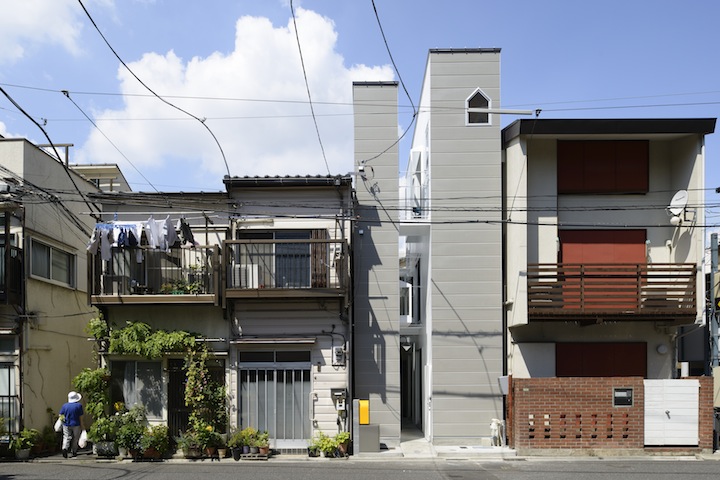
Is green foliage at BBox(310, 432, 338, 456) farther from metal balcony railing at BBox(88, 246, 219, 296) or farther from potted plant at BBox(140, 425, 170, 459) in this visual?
metal balcony railing at BBox(88, 246, 219, 296)

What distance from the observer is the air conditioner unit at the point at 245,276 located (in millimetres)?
15797

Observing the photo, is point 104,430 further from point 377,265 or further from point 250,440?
point 377,265

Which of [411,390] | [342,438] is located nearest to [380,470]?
[342,438]

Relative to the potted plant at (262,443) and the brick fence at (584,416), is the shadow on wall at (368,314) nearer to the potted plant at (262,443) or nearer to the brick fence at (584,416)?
the potted plant at (262,443)

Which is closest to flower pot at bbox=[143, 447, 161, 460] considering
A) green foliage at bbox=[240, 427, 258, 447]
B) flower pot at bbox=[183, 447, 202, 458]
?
flower pot at bbox=[183, 447, 202, 458]

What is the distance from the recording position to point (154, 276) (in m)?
16.2

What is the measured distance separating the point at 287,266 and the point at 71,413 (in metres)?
5.77

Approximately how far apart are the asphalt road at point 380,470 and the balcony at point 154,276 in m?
3.65

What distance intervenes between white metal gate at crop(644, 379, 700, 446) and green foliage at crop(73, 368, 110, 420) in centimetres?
1225

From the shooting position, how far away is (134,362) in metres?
15.9

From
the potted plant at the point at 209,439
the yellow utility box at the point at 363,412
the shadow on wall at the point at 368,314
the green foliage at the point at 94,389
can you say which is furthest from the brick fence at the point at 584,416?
the green foliage at the point at 94,389

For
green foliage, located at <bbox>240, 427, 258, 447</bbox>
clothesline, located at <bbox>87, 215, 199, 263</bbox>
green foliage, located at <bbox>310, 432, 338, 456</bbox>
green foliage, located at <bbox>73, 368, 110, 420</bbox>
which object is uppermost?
clothesline, located at <bbox>87, 215, 199, 263</bbox>

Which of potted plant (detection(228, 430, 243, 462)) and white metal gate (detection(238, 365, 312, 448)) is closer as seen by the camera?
potted plant (detection(228, 430, 243, 462))

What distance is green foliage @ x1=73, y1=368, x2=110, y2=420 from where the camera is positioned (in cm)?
1517
